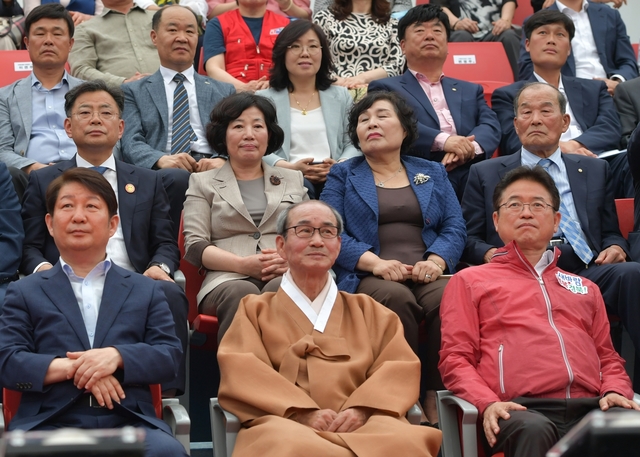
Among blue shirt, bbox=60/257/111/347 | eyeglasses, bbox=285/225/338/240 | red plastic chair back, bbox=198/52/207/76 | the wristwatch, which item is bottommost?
the wristwatch

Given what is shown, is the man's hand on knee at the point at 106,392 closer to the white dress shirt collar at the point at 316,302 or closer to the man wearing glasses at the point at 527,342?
the white dress shirt collar at the point at 316,302

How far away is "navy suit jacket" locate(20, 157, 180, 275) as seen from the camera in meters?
4.06

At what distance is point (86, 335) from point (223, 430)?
53 cm

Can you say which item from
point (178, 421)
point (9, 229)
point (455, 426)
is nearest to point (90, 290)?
point (178, 421)

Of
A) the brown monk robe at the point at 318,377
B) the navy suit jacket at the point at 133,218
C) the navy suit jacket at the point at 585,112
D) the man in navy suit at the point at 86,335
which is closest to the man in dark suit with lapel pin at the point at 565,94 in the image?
the navy suit jacket at the point at 585,112

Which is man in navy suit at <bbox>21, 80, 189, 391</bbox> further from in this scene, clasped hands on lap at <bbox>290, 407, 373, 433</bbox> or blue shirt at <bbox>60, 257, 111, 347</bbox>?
clasped hands on lap at <bbox>290, 407, 373, 433</bbox>

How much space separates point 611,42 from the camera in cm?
657

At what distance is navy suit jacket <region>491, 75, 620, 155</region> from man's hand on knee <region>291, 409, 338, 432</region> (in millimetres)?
2614

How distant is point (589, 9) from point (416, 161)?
2.63 metres

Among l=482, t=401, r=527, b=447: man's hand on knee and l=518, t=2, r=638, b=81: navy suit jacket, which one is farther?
l=518, t=2, r=638, b=81: navy suit jacket

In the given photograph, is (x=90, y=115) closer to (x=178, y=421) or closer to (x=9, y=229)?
(x=9, y=229)

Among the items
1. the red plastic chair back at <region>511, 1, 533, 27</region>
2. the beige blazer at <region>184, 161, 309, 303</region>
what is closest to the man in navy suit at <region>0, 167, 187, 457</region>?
the beige blazer at <region>184, 161, 309, 303</region>

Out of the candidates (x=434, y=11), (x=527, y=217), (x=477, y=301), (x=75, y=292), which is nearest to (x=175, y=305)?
(x=75, y=292)

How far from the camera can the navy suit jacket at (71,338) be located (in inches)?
120
